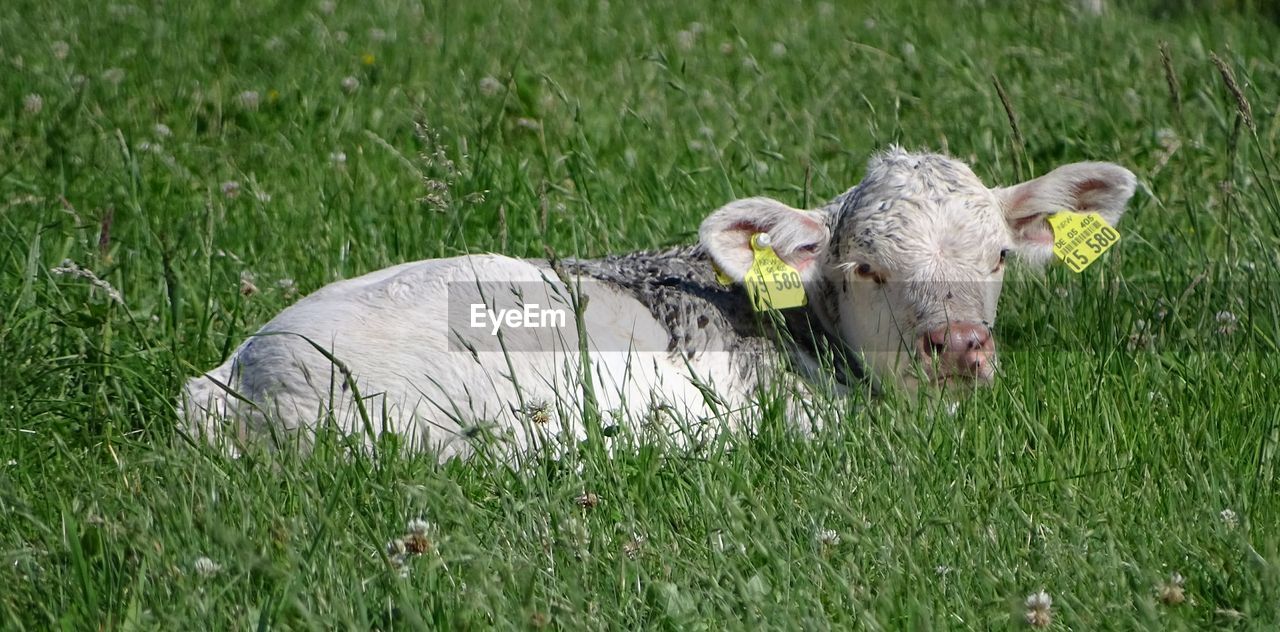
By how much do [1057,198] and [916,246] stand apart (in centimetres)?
69

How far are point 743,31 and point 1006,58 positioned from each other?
1.78 m

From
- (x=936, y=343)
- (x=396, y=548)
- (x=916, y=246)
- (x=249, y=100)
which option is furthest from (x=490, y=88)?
(x=396, y=548)

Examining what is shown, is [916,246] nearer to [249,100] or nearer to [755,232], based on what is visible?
[755,232]

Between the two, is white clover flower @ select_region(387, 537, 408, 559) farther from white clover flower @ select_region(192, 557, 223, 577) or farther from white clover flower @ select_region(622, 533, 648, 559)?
white clover flower @ select_region(622, 533, 648, 559)

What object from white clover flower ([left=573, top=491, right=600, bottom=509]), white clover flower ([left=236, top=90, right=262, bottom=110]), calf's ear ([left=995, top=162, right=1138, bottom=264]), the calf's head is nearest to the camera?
white clover flower ([left=573, top=491, right=600, bottom=509])

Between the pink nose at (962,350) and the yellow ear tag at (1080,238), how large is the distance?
65 cm

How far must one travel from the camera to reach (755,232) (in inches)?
191

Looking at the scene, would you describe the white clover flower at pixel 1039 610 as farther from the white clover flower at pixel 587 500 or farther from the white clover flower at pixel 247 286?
the white clover flower at pixel 247 286

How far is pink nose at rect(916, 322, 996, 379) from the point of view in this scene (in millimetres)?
4238

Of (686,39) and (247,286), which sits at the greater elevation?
(686,39)

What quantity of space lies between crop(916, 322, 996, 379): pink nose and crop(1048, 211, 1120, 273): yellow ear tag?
65 cm

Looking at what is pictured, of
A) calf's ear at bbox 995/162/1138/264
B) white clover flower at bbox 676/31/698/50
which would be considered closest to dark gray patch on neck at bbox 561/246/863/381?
calf's ear at bbox 995/162/1138/264

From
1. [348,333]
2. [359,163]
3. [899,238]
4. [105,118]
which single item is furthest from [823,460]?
[105,118]

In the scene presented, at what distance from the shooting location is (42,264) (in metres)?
5.27
